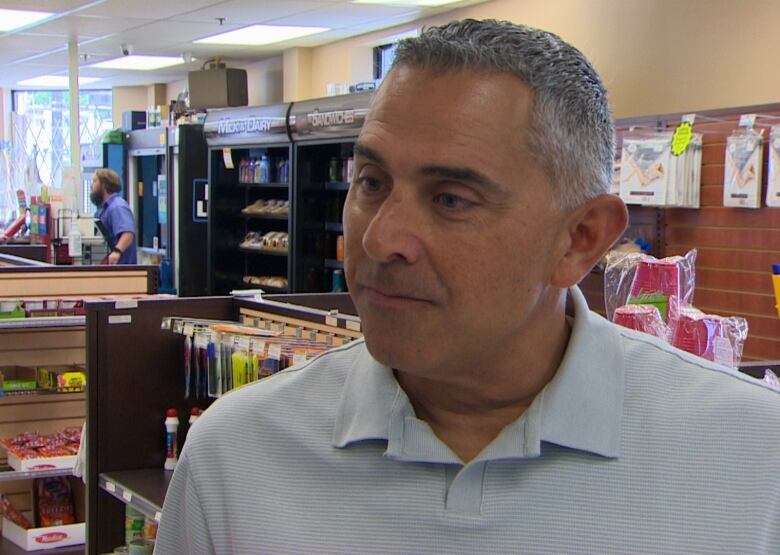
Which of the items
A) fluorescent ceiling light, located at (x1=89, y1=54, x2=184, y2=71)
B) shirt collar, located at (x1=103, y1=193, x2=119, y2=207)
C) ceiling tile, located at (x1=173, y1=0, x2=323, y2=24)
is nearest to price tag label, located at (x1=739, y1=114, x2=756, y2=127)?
ceiling tile, located at (x1=173, y1=0, x2=323, y2=24)

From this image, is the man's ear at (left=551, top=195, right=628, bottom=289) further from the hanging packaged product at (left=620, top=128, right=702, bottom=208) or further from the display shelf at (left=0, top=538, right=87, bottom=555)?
the hanging packaged product at (left=620, top=128, right=702, bottom=208)

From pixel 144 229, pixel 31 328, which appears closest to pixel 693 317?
pixel 31 328

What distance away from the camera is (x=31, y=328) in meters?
4.81

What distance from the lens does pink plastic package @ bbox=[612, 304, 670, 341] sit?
230 cm

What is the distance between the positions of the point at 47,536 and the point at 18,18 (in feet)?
21.3

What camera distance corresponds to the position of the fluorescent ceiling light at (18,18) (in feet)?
31.3

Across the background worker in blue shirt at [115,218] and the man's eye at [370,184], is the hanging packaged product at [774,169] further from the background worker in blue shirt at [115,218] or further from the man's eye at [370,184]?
the background worker in blue shirt at [115,218]

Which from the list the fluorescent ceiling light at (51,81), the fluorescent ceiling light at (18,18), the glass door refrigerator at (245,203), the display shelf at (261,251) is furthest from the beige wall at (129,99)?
the display shelf at (261,251)

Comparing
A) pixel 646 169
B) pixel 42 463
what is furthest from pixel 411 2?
pixel 42 463

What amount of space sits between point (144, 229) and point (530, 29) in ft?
42.2

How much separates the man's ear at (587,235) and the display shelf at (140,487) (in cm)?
228

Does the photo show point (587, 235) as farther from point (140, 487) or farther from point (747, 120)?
point (747, 120)

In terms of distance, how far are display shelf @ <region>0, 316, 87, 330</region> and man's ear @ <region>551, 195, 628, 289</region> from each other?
3.77 metres

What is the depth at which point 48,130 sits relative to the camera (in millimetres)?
16750
